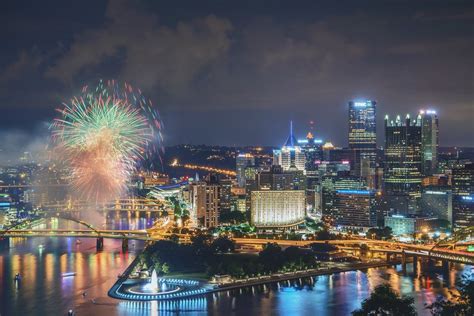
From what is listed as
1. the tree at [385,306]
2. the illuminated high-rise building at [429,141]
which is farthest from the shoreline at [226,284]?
the illuminated high-rise building at [429,141]

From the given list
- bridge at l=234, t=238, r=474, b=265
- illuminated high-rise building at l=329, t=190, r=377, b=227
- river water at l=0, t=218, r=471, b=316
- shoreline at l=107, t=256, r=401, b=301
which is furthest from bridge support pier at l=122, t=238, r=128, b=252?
illuminated high-rise building at l=329, t=190, r=377, b=227

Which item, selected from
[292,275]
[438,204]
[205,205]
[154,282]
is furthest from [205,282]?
[438,204]

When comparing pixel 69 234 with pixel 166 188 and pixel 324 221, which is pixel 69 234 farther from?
pixel 166 188

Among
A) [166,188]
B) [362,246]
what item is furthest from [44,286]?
[166,188]

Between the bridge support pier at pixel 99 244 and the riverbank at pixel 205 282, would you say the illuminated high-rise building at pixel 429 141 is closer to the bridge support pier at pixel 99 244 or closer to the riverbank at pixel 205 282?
the riverbank at pixel 205 282

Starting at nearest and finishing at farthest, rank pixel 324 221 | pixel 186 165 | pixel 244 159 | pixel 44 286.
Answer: pixel 44 286, pixel 324 221, pixel 244 159, pixel 186 165

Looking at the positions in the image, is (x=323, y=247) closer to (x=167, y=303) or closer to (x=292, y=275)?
(x=292, y=275)
